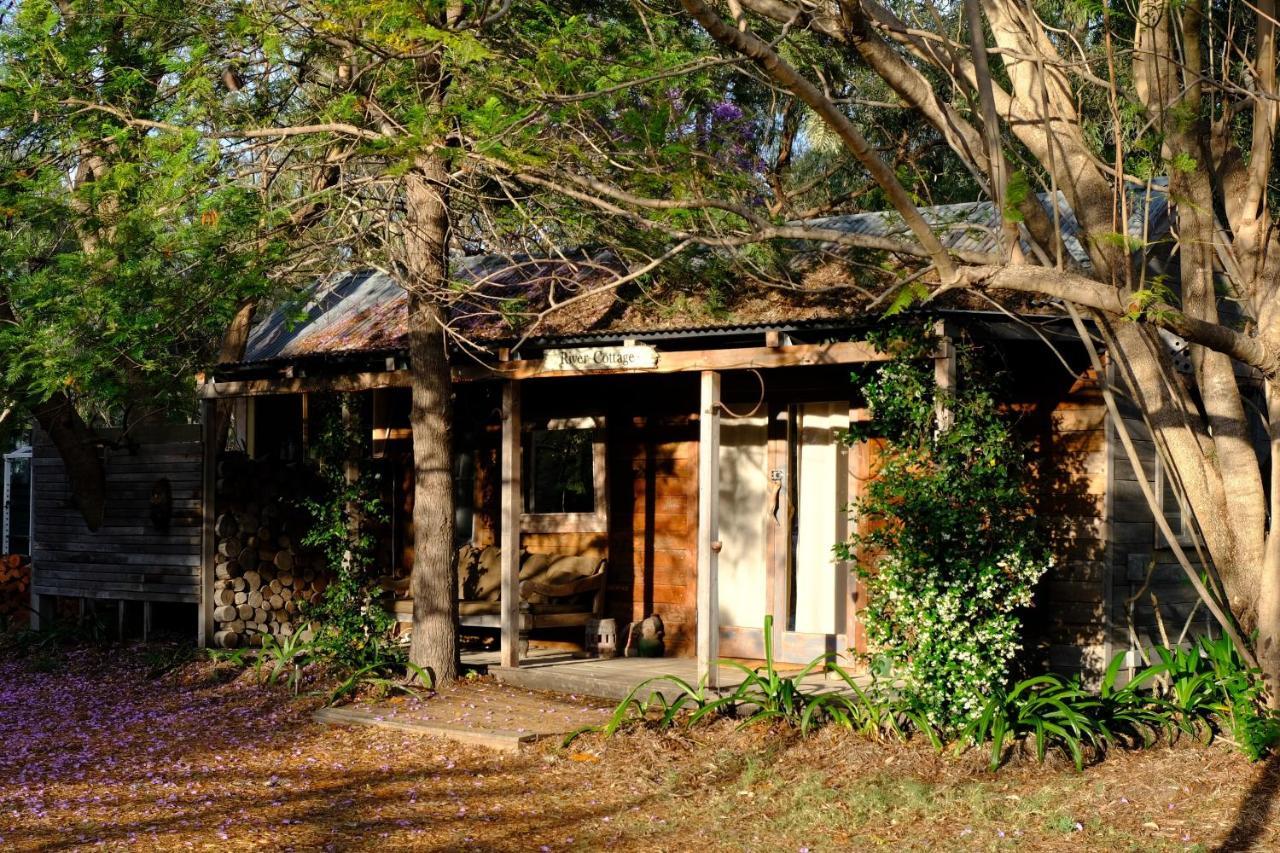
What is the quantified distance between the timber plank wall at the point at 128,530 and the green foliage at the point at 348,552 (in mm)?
1884

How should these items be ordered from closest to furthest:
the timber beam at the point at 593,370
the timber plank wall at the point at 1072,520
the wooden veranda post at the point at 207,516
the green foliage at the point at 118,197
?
1. the timber beam at the point at 593,370
2. the timber plank wall at the point at 1072,520
3. the green foliage at the point at 118,197
4. the wooden veranda post at the point at 207,516

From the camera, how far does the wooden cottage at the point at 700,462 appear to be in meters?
10.1

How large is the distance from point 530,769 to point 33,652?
7.98 metres

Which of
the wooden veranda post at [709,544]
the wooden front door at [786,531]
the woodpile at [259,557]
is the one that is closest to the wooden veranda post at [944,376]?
the wooden veranda post at [709,544]

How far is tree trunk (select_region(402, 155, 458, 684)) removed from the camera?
11.3 meters

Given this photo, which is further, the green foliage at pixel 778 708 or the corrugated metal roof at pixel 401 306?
the corrugated metal roof at pixel 401 306

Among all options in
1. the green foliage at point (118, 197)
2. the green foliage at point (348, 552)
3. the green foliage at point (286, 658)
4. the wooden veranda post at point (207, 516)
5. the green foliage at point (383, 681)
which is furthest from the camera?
the wooden veranda post at point (207, 516)

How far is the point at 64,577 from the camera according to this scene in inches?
600

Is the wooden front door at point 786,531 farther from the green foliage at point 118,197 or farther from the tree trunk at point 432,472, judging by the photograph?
the green foliage at point 118,197

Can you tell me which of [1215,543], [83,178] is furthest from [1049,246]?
[83,178]

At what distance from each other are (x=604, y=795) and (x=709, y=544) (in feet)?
7.98

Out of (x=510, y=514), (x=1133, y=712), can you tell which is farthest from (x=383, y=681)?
(x=1133, y=712)

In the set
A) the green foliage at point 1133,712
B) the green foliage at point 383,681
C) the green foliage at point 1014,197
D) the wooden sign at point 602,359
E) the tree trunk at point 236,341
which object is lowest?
the green foliage at point 383,681

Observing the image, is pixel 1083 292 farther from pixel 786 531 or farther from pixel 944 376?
pixel 786 531
